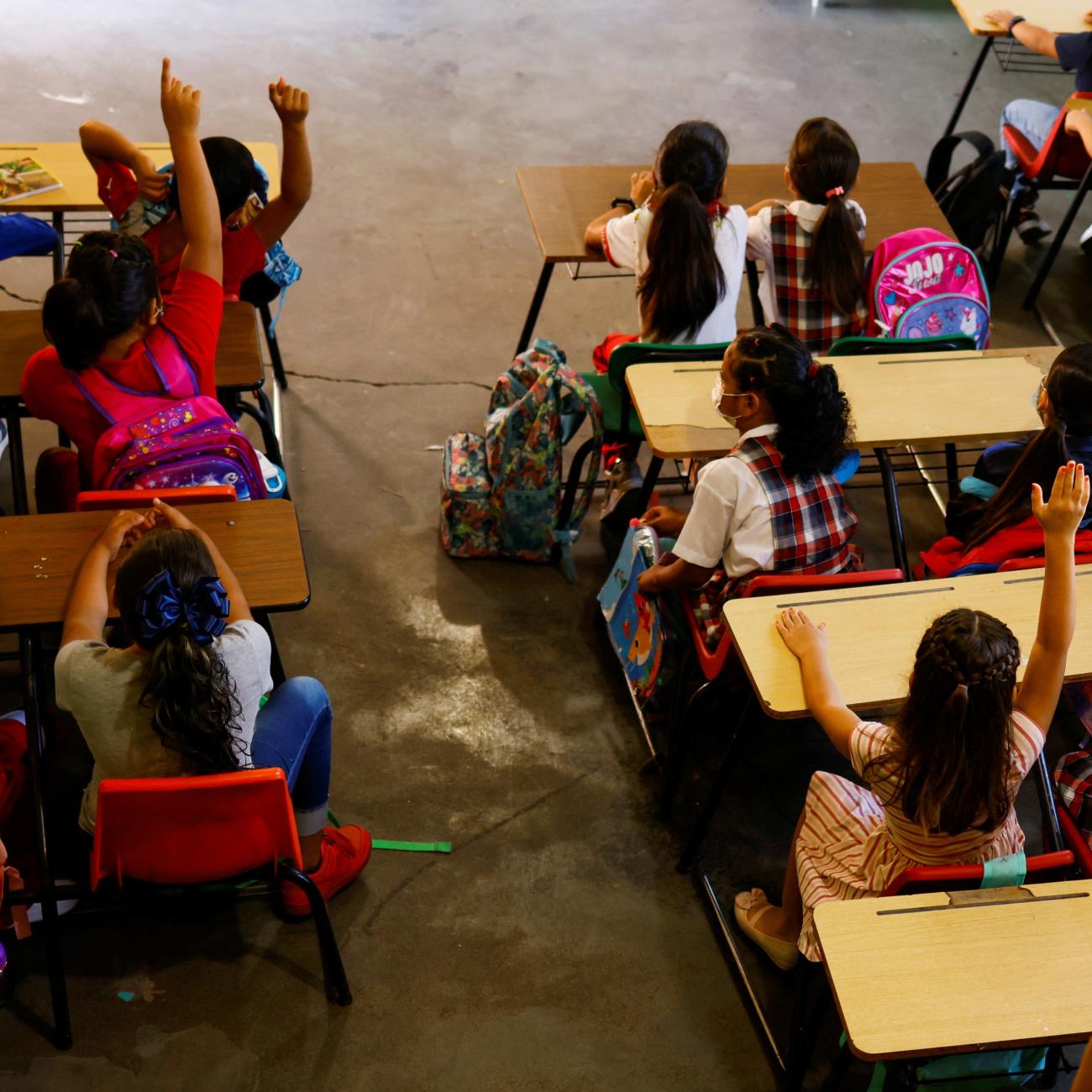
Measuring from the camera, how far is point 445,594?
11.2 feet

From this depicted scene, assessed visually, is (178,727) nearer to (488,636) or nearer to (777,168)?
(488,636)

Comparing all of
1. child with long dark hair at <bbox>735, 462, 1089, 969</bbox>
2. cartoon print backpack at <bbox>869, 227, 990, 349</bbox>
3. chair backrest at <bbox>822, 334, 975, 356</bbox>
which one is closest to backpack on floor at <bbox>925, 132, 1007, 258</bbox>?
cartoon print backpack at <bbox>869, 227, 990, 349</bbox>

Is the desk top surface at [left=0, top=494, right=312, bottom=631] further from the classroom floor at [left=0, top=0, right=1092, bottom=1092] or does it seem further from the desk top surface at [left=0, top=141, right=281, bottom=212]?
the desk top surface at [left=0, top=141, right=281, bottom=212]

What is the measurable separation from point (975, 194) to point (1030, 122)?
0.48m

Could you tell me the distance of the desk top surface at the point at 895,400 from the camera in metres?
2.79

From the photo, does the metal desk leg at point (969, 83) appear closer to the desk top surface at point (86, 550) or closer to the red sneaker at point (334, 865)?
the desk top surface at point (86, 550)

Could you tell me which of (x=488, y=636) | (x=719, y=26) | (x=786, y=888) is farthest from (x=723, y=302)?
(x=719, y=26)

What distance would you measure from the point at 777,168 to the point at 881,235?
19.3 inches

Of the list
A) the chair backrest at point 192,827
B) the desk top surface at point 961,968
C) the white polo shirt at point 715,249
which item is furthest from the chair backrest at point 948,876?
the white polo shirt at point 715,249

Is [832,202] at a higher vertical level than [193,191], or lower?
higher

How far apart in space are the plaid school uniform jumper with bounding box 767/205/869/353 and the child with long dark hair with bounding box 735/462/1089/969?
1438 millimetres

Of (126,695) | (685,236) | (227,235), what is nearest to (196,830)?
(126,695)

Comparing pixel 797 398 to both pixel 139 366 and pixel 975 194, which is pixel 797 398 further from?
pixel 975 194

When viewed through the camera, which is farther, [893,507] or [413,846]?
[893,507]
